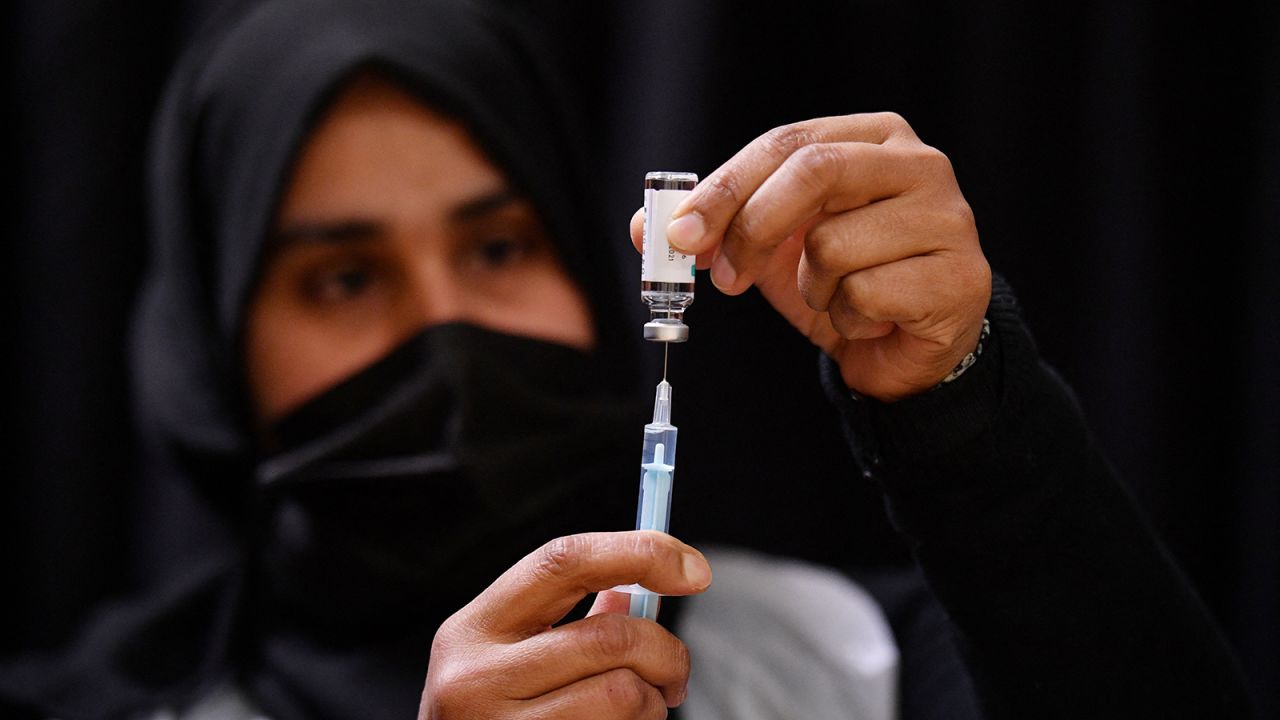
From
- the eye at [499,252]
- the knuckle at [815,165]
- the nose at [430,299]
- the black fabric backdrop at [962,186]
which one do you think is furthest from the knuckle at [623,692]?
the black fabric backdrop at [962,186]

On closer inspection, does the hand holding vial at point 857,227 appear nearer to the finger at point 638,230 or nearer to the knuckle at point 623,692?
the finger at point 638,230

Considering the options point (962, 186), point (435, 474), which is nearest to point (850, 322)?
point (435, 474)

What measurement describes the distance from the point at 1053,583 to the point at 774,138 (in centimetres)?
40

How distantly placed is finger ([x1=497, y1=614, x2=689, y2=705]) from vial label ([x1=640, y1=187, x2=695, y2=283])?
0.23 meters

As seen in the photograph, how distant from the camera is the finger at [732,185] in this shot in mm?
634

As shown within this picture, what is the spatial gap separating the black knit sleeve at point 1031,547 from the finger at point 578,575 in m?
0.21

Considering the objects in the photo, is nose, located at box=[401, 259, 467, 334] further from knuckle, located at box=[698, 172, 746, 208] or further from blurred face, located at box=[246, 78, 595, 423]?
knuckle, located at box=[698, 172, 746, 208]

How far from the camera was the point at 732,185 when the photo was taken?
0.64 meters

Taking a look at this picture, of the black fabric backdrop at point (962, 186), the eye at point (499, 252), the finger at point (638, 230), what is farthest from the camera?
the black fabric backdrop at point (962, 186)

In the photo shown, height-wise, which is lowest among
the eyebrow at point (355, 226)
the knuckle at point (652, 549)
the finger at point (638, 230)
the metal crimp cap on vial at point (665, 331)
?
the knuckle at point (652, 549)

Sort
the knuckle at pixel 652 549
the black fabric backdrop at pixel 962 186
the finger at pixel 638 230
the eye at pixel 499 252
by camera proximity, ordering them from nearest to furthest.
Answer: the knuckle at pixel 652 549 < the finger at pixel 638 230 < the eye at pixel 499 252 < the black fabric backdrop at pixel 962 186

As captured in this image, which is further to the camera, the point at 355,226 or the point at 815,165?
the point at 355,226

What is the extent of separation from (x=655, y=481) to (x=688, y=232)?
0.54 ft

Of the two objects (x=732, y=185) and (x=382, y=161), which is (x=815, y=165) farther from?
(x=382, y=161)
